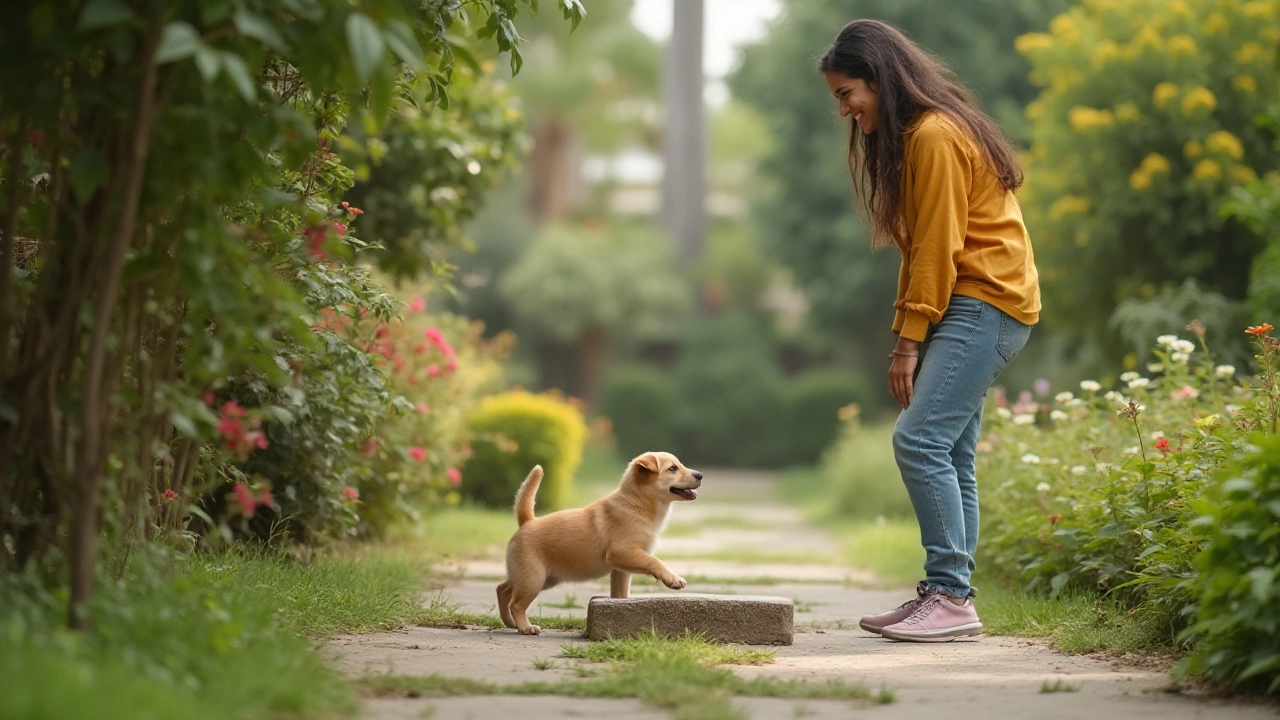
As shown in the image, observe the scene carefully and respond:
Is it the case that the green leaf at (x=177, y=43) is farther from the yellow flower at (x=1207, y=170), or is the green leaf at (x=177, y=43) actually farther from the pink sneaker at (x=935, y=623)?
the yellow flower at (x=1207, y=170)

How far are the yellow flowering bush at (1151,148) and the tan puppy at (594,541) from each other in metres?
7.08

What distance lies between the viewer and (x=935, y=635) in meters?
4.58

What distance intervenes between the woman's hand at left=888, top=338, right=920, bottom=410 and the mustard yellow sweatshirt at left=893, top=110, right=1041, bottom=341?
6 cm

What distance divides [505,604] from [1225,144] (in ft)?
25.8

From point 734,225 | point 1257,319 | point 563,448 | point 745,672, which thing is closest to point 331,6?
point 745,672

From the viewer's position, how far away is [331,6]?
302 cm

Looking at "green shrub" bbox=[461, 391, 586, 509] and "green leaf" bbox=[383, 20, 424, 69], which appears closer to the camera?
"green leaf" bbox=[383, 20, 424, 69]

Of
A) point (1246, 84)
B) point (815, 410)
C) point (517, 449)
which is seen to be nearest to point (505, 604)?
point (517, 449)

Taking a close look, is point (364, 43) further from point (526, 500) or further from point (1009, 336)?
point (1009, 336)

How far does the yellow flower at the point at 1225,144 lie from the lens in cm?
1030

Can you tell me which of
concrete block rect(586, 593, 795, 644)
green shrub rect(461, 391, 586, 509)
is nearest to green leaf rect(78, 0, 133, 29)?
concrete block rect(586, 593, 795, 644)

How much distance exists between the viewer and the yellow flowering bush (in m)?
10.6

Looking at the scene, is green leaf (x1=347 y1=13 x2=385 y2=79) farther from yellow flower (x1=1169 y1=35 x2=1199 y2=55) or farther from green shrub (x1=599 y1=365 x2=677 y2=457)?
Answer: green shrub (x1=599 y1=365 x2=677 y2=457)

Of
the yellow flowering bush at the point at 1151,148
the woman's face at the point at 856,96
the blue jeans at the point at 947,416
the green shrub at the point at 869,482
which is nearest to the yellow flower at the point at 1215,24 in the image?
the yellow flowering bush at the point at 1151,148
